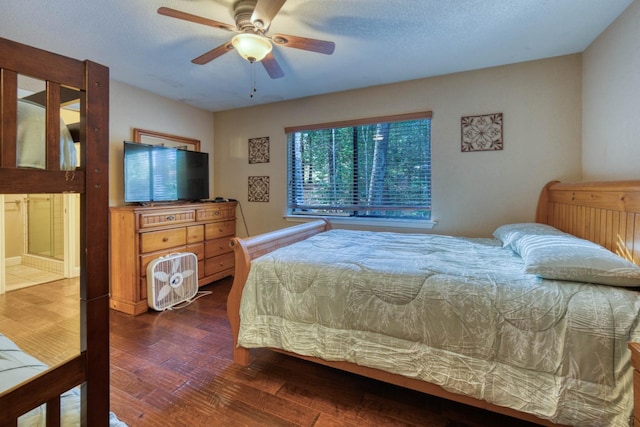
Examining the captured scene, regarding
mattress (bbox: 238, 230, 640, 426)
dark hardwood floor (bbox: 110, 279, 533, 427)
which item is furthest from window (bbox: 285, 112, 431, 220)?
dark hardwood floor (bbox: 110, 279, 533, 427)

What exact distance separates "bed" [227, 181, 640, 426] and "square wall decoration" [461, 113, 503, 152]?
897 millimetres

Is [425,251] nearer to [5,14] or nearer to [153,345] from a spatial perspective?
[153,345]

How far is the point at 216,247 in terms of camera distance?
3666 mm

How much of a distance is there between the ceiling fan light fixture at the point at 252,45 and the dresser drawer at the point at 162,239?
6.64 ft

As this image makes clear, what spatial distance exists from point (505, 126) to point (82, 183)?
10.4 feet

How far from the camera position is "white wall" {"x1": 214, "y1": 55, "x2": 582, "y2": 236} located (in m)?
2.51

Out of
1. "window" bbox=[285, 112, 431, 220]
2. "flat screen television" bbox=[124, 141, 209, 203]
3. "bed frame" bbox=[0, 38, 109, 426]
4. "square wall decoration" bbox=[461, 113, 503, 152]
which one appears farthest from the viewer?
"window" bbox=[285, 112, 431, 220]

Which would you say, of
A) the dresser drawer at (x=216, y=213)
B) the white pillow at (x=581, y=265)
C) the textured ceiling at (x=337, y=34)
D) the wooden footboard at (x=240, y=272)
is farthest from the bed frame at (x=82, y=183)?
the dresser drawer at (x=216, y=213)

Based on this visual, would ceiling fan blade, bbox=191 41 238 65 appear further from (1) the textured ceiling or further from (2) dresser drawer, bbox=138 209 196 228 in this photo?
(2) dresser drawer, bbox=138 209 196 228

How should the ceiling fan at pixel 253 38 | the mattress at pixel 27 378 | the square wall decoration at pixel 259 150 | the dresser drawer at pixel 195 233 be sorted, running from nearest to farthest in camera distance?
the mattress at pixel 27 378 → the ceiling fan at pixel 253 38 → the dresser drawer at pixel 195 233 → the square wall decoration at pixel 259 150

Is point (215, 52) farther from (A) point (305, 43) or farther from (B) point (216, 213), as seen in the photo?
(B) point (216, 213)

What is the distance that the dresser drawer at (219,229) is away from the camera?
3549 millimetres

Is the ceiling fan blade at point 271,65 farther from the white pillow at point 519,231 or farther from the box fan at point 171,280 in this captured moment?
the white pillow at point 519,231

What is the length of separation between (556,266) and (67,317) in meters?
3.72
